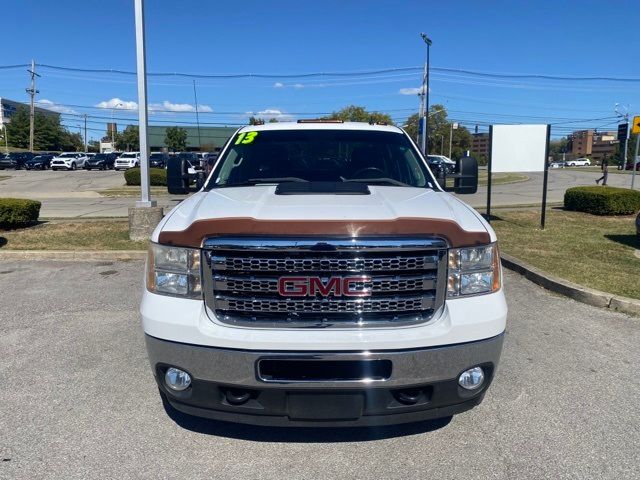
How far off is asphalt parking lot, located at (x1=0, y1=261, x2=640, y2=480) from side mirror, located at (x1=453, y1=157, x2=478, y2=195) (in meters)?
1.47

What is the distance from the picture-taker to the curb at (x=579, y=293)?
5.55 metres

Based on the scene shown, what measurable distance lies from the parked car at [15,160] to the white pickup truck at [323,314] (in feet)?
193

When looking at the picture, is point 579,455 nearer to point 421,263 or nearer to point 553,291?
point 421,263

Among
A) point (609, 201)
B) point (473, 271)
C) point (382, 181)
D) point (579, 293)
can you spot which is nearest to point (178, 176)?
point (382, 181)

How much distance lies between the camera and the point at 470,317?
8.76 feet

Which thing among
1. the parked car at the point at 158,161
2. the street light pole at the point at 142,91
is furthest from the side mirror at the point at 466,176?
the parked car at the point at 158,161

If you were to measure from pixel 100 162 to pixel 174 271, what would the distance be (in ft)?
181

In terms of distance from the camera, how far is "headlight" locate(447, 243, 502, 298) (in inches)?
107

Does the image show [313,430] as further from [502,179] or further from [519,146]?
[502,179]

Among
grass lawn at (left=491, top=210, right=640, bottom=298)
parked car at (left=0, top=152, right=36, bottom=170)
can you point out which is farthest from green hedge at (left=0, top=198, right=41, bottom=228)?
parked car at (left=0, top=152, right=36, bottom=170)

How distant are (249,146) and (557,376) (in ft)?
10.2

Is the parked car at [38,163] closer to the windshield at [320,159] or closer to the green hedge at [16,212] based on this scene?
the green hedge at [16,212]

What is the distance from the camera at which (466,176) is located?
4.55 m

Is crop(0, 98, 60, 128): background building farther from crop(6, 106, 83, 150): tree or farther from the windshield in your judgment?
the windshield
